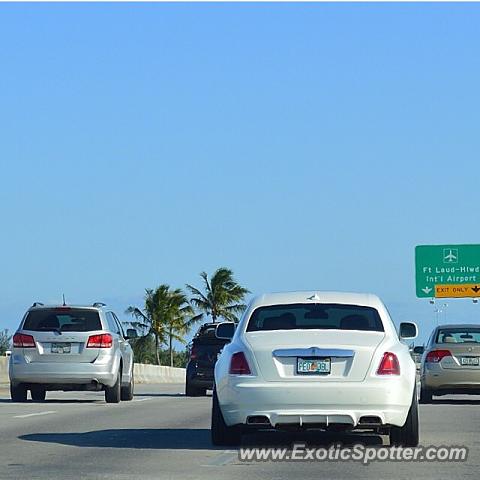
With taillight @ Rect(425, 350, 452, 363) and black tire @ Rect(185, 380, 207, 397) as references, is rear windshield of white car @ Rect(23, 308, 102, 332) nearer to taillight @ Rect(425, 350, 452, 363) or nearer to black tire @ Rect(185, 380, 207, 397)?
taillight @ Rect(425, 350, 452, 363)

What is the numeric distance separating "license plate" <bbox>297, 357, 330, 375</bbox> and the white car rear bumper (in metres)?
0.14

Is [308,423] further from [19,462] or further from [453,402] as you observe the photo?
[453,402]

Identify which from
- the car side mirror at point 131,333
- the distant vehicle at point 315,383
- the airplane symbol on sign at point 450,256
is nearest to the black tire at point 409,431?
the distant vehicle at point 315,383

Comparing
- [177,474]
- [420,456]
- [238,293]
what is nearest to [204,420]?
[420,456]

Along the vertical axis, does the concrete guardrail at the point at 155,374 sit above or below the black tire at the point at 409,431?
below

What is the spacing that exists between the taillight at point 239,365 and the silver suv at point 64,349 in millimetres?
12355

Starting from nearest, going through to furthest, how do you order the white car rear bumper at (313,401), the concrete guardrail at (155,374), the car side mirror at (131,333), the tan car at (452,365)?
the white car rear bumper at (313,401), the tan car at (452,365), the car side mirror at (131,333), the concrete guardrail at (155,374)

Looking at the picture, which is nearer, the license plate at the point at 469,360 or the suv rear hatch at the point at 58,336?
the suv rear hatch at the point at 58,336

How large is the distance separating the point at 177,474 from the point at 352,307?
384 cm

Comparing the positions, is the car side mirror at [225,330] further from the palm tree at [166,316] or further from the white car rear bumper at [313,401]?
the palm tree at [166,316]

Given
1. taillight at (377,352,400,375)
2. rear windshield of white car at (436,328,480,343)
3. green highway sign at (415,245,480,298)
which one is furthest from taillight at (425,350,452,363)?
green highway sign at (415,245,480,298)

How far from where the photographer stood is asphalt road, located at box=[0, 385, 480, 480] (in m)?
12.9

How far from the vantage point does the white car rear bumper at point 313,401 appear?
14570mm

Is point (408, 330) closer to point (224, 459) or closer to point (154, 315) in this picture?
point (224, 459)
